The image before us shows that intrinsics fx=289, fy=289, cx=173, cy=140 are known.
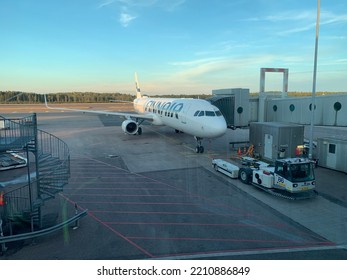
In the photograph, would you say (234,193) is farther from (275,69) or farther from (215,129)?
(275,69)

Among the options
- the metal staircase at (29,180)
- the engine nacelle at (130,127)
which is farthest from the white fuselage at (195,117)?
the metal staircase at (29,180)

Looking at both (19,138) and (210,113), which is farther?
(210,113)

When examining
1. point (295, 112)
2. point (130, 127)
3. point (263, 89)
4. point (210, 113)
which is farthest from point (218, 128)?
point (263, 89)

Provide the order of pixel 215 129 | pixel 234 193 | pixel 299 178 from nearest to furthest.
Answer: pixel 299 178 → pixel 234 193 → pixel 215 129

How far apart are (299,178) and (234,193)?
335 cm

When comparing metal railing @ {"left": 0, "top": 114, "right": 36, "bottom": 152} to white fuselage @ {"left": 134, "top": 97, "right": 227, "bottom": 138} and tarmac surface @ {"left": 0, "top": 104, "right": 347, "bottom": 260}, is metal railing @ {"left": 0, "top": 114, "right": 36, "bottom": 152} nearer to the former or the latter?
tarmac surface @ {"left": 0, "top": 104, "right": 347, "bottom": 260}

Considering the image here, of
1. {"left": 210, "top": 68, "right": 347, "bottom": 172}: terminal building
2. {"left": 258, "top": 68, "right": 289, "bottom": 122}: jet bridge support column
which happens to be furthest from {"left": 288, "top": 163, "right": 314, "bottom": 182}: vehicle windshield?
{"left": 258, "top": 68, "right": 289, "bottom": 122}: jet bridge support column

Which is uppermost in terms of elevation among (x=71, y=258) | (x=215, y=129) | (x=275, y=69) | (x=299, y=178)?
(x=275, y=69)

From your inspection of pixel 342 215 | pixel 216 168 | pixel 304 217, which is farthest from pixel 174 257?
pixel 216 168

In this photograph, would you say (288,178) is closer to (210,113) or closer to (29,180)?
(210,113)

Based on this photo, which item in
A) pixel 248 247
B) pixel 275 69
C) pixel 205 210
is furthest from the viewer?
pixel 275 69

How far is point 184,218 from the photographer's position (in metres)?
12.5

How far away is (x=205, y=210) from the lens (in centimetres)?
1334

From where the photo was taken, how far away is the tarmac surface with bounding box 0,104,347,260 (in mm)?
9807
